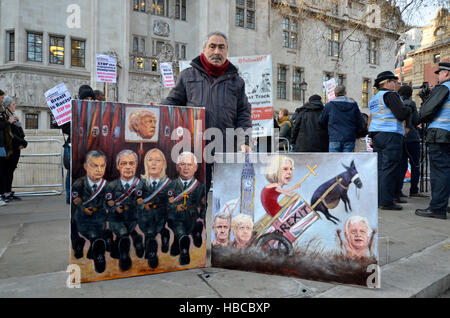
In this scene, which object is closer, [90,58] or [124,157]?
[124,157]

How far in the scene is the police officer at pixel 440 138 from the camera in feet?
14.8

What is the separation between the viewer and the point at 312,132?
A: 6199mm

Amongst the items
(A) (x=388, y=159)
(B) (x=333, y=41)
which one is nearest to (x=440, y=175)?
A: (A) (x=388, y=159)

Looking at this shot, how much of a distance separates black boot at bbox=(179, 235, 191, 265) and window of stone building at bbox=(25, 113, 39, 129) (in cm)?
1754

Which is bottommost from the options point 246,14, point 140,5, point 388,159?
point 388,159

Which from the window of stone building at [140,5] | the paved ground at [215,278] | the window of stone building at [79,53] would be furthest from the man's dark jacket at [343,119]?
the window of stone building at [140,5]

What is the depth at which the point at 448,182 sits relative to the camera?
4.53 metres

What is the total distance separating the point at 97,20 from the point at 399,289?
1914 centimetres

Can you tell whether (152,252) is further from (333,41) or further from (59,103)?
(333,41)

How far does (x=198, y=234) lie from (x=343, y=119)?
13.0 feet

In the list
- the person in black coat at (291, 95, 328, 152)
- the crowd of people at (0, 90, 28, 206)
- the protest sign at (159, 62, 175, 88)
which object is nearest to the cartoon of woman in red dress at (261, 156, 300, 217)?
the person in black coat at (291, 95, 328, 152)

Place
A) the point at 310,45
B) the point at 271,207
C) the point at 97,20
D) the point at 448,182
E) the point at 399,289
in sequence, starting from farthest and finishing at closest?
the point at 310,45 < the point at 97,20 < the point at 448,182 < the point at 271,207 < the point at 399,289
